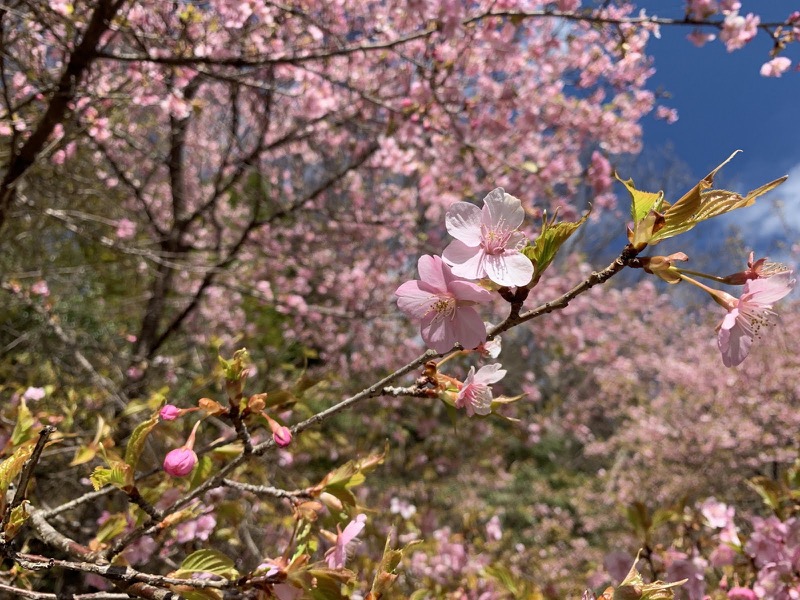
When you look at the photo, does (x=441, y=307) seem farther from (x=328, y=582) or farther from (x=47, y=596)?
(x=47, y=596)

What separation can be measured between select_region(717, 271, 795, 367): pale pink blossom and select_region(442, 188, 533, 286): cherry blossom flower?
12.3 inches

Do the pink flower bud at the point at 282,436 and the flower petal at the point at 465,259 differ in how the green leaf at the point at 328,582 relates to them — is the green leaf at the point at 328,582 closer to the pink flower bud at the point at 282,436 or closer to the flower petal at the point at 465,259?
the pink flower bud at the point at 282,436

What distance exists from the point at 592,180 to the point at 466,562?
2975mm

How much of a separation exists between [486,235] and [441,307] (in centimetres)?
13

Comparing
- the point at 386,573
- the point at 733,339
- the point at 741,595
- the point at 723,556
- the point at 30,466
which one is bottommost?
the point at 723,556

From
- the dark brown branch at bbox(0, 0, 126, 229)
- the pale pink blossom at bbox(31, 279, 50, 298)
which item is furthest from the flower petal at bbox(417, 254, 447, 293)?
the pale pink blossom at bbox(31, 279, 50, 298)

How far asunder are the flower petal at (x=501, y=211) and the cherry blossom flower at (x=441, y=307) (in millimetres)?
100

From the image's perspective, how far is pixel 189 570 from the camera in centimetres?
81

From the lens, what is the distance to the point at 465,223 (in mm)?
771

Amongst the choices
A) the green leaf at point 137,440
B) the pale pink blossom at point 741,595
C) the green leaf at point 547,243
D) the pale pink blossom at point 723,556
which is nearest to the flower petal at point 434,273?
the green leaf at point 547,243

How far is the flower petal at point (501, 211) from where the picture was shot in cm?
76

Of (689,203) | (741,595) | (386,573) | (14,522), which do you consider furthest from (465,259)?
(741,595)

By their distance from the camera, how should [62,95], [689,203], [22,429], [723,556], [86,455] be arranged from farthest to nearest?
1. [62,95]
2. [723,556]
3. [86,455]
4. [22,429]
5. [689,203]

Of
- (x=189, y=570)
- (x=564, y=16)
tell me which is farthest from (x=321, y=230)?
(x=189, y=570)
